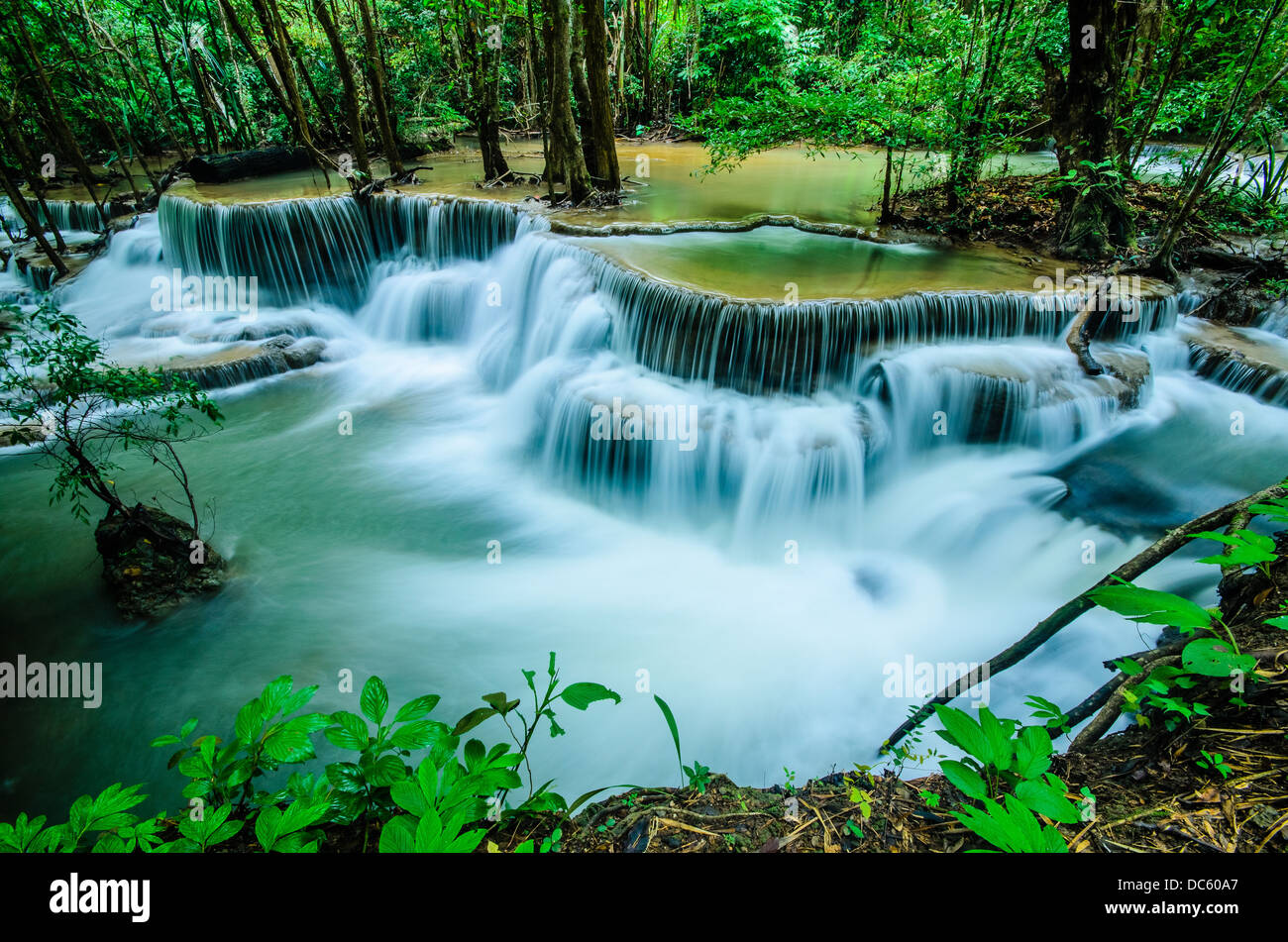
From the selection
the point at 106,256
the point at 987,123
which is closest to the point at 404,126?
the point at 106,256

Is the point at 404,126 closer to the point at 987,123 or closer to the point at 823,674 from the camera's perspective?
the point at 987,123

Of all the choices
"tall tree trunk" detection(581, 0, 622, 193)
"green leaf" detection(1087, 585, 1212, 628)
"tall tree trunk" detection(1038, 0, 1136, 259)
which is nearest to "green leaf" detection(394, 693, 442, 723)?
"green leaf" detection(1087, 585, 1212, 628)

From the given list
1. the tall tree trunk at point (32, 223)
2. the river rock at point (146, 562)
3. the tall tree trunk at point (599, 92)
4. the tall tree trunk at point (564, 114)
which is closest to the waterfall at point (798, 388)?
the tall tree trunk at point (564, 114)

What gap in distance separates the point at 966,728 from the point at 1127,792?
60cm

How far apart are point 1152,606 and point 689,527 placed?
4.90 meters

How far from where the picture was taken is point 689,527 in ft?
21.2

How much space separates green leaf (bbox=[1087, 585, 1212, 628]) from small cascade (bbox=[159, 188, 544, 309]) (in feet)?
35.4

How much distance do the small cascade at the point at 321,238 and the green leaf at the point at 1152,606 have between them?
10786mm

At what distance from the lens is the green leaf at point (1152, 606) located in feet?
5.31

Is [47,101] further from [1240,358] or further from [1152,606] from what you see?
[1240,358]

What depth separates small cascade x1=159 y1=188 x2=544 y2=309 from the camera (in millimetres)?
10977

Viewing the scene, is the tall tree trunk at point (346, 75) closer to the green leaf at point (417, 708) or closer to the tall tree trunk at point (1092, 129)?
the tall tree trunk at point (1092, 129)

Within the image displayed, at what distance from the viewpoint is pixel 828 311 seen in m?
6.48

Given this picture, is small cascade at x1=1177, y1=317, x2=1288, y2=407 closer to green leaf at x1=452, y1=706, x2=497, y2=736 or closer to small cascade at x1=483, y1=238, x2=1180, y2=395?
small cascade at x1=483, y1=238, x2=1180, y2=395
